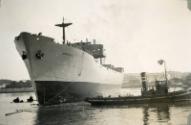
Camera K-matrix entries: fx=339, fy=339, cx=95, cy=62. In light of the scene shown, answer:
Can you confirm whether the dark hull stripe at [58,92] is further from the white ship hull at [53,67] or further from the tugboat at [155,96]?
the tugboat at [155,96]

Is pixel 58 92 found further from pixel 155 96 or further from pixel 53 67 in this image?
pixel 155 96

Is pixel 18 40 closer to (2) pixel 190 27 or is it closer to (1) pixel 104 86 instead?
(1) pixel 104 86

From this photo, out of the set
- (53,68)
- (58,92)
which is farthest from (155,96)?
(53,68)

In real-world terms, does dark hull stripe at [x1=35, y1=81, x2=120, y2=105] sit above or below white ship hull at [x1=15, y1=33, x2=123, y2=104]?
below

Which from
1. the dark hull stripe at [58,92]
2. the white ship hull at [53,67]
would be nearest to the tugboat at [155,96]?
the dark hull stripe at [58,92]

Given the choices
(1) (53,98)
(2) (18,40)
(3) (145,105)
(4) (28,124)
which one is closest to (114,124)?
(4) (28,124)

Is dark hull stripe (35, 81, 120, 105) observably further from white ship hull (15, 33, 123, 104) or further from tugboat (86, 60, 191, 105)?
tugboat (86, 60, 191, 105)

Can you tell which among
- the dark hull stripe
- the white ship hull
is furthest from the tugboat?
the white ship hull

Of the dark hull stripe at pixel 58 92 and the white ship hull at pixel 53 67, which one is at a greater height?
the white ship hull at pixel 53 67
